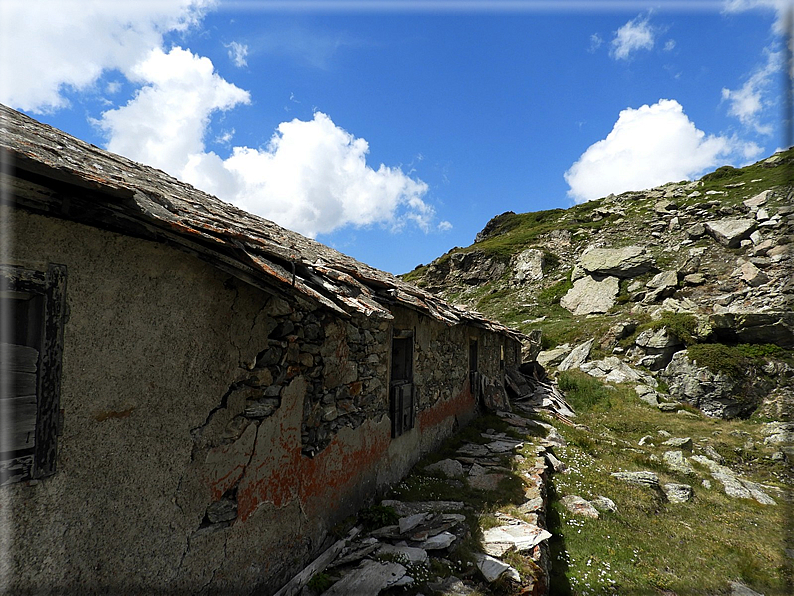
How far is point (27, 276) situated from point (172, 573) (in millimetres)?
2309

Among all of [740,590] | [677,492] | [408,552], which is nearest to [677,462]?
[677,492]

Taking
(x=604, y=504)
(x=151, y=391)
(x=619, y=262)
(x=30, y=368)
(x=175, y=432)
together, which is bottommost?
(x=604, y=504)

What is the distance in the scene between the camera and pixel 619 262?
29.8 metres

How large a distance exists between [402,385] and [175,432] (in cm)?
417

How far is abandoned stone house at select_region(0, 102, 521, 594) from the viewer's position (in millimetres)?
2414

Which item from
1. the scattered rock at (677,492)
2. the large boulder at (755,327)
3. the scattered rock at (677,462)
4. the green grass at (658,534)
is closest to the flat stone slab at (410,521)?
the green grass at (658,534)

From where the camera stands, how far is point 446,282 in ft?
140

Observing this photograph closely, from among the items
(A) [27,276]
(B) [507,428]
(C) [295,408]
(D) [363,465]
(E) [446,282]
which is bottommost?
(B) [507,428]

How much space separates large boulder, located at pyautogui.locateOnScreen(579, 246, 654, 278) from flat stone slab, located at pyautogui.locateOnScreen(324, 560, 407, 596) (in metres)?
30.0

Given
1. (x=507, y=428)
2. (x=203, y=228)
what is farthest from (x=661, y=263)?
(x=203, y=228)

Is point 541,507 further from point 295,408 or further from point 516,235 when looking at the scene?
point 516,235

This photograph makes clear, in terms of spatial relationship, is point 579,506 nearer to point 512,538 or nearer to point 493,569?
point 512,538

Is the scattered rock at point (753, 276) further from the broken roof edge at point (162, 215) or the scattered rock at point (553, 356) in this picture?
the broken roof edge at point (162, 215)

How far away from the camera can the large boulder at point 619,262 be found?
2891 cm
